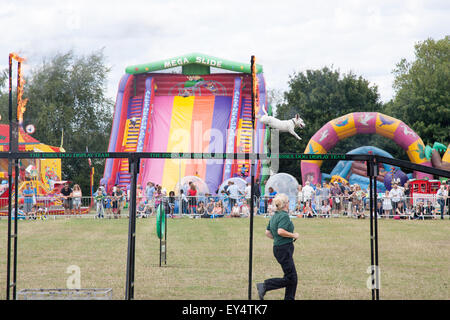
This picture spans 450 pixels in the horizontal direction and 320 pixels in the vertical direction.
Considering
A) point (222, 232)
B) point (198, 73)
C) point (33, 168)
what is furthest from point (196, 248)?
point (198, 73)

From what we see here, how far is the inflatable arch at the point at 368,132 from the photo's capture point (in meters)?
25.7

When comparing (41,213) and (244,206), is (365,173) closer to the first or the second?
(244,206)

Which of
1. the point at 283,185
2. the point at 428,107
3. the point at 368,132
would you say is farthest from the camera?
the point at 428,107

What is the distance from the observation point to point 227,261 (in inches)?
421

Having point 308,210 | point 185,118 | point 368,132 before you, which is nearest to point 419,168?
point 308,210

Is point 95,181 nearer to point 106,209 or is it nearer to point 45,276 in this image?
point 106,209

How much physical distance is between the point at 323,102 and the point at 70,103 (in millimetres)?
18810

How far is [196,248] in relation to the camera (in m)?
12.5

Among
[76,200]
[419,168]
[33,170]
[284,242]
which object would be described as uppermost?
[33,170]

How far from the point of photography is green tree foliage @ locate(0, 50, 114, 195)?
4384cm

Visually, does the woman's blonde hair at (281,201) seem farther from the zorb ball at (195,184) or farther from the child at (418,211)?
the zorb ball at (195,184)

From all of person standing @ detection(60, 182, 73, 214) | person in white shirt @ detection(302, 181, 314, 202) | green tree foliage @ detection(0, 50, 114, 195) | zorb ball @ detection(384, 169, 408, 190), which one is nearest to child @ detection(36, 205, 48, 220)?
person standing @ detection(60, 182, 73, 214)

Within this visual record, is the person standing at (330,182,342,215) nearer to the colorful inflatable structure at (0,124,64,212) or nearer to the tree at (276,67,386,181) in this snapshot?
the colorful inflatable structure at (0,124,64,212)

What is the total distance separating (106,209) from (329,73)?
2664cm
